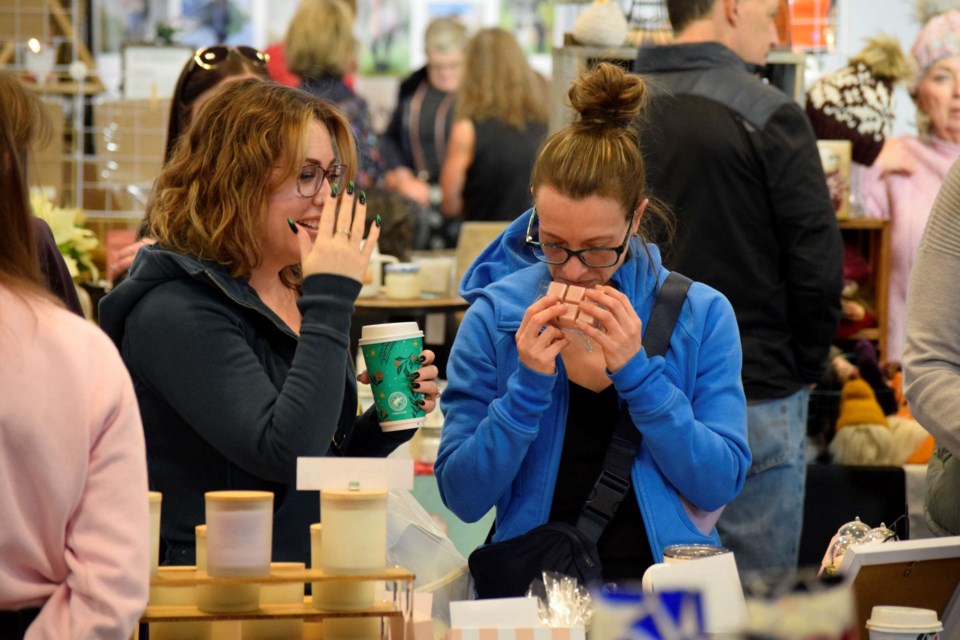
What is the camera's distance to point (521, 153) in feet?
22.0

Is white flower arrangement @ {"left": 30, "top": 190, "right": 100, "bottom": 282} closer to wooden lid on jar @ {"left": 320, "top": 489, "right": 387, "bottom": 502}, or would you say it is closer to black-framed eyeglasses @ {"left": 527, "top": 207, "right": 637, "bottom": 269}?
black-framed eyeglasses @ {"left": 527, "top": 207, "right": 637, "bottom": 269}

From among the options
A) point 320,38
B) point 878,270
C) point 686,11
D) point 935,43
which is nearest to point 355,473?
point 686,11

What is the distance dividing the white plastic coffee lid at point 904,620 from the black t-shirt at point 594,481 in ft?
A: 1.66

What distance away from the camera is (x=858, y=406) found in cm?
419

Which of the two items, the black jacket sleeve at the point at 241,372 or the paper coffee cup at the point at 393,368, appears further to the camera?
the paper coffee cup at the point at 393,368

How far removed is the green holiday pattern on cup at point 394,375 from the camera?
207cm

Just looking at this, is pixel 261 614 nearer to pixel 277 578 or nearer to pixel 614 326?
pixel 277 578

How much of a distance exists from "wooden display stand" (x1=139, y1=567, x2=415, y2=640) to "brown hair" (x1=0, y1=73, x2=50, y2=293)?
38 cm

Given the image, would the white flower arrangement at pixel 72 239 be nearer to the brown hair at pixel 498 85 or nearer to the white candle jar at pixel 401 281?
the white candle jar at pixel 401 281

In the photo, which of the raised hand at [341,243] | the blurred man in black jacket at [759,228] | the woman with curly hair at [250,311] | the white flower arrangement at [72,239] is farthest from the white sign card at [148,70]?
the raised hand at [341,243]

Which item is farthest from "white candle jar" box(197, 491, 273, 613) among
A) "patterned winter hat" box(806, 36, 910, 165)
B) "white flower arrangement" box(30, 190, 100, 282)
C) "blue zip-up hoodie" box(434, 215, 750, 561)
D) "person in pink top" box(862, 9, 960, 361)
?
"patterned winter hat" box(806, 36, 910, 165)

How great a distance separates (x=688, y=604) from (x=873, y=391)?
315 cm

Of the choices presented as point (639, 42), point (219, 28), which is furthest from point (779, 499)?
point (219, 28)

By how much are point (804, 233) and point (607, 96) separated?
4.16 ft
